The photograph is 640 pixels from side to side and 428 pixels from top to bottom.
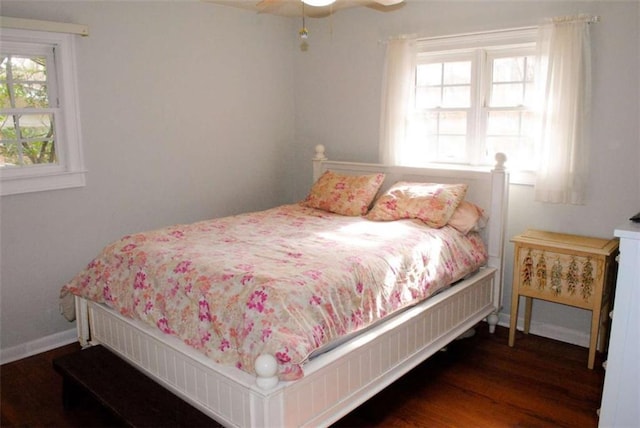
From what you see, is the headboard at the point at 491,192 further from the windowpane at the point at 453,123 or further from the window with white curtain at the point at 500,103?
the windowpane at the point at 453,123

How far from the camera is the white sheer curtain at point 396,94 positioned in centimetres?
389

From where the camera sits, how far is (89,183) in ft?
11.3

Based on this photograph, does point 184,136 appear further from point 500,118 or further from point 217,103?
point 500,118

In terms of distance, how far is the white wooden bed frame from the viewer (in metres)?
2.01

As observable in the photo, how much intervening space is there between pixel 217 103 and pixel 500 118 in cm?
220

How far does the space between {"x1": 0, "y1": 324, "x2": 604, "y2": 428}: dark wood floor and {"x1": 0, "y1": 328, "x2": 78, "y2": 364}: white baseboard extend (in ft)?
0.19

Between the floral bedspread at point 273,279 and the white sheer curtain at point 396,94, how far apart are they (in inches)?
33.9

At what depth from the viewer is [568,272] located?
121 inches

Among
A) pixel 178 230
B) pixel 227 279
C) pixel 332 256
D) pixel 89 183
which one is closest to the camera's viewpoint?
pixel 227 279

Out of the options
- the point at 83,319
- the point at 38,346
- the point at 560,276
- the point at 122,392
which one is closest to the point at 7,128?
the point at 83,319

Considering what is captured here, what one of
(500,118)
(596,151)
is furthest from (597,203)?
(500,118)

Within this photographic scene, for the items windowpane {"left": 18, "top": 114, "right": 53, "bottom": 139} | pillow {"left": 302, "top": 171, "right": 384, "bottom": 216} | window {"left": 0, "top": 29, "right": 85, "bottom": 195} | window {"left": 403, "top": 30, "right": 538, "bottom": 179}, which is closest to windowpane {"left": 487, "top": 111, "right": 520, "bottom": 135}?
window {"left": 403, "top": 30, "right": 538, "bottom": 179}

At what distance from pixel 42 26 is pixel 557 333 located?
3.82 meters

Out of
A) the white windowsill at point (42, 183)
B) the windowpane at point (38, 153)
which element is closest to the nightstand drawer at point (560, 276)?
the white windowsill at point (42, 183)
